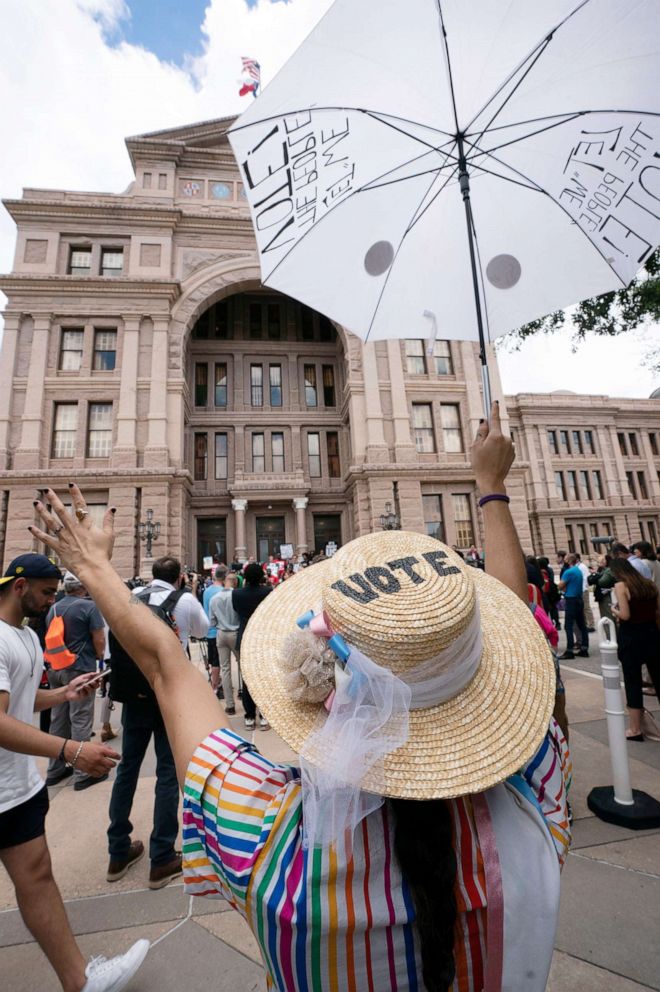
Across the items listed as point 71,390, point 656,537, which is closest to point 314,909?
point 71,390

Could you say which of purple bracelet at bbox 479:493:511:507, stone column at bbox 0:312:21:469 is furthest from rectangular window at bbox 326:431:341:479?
purple bracelet at bbox 479:493:511:507

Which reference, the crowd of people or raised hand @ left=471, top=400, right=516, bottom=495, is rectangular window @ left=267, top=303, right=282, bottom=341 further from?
the crowd of people

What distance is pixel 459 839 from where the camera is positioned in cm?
90

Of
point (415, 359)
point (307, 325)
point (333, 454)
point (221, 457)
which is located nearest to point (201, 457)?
point (221, 457)

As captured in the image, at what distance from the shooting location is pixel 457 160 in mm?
2789

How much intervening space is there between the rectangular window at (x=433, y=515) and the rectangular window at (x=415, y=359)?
6.79 meters

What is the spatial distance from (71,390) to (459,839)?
24.0m

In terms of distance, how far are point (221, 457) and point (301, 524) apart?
5.85 meters

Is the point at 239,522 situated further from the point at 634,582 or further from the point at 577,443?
the point at 577,443

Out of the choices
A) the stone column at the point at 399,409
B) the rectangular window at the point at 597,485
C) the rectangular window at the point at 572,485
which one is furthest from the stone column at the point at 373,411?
the rectangular window at the point at 597,485

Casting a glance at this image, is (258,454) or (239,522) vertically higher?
(258,454)

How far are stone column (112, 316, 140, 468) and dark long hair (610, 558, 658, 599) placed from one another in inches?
756

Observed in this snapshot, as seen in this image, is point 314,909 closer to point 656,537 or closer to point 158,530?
point 158,530

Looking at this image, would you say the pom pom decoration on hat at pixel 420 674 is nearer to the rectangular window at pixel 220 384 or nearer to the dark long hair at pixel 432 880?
→ the dark long hair at pixel 432 880
